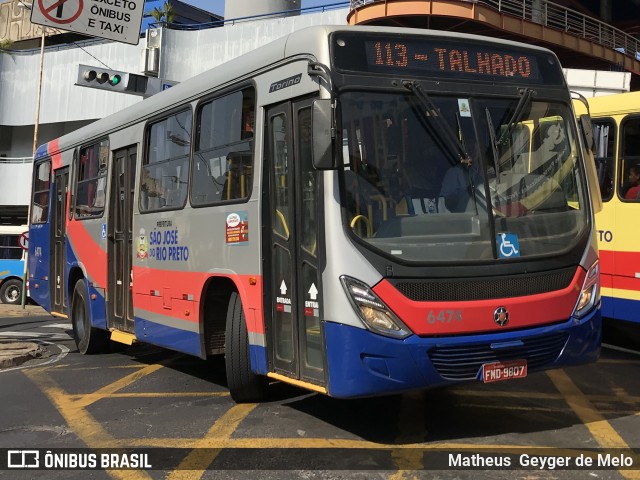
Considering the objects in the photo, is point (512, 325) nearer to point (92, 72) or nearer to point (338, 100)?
point (338, 100)

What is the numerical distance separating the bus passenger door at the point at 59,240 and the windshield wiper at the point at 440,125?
7350 millimetres

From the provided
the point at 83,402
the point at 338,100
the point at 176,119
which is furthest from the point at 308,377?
the point at 176,119

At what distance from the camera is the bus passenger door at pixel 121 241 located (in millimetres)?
8430

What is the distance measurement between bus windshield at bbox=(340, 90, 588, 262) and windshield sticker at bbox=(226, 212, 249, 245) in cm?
135

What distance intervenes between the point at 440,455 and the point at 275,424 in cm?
152

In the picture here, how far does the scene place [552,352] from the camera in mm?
5109

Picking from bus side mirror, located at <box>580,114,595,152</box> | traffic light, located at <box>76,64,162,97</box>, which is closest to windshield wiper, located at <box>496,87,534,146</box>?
bus side mirror, located at <box>580,114,595,152</box>

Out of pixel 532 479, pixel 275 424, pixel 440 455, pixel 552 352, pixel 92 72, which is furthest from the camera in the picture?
pixel 92 72

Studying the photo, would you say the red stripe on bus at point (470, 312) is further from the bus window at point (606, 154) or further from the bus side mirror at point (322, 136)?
the bus window at point (606, 154)

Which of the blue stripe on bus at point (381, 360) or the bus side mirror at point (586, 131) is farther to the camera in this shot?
the bus side mirror at point (586, 131)

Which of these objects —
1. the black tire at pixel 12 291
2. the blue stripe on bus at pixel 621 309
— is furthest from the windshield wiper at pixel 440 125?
the black tire at pixel 12 291

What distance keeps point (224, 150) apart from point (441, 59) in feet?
7.40

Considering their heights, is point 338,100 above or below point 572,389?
above

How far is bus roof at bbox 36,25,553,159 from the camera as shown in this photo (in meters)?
5.13
